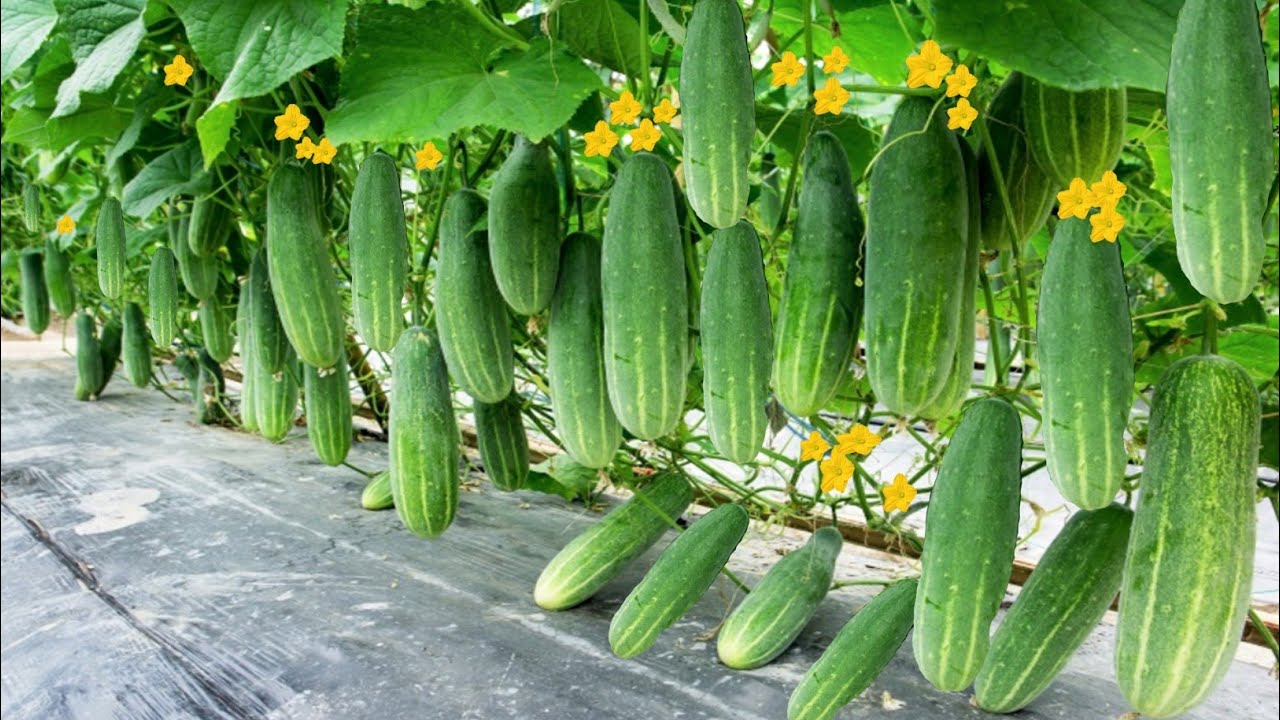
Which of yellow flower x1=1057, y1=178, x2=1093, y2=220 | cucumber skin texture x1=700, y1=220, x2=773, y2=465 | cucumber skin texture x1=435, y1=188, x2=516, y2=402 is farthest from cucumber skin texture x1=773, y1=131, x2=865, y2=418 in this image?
cucumber skin texture x1=435, y1=188, x2=516, y2=402

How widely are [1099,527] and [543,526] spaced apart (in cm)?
151

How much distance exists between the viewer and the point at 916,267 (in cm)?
93

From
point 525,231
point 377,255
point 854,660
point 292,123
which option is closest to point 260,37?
point 292,123

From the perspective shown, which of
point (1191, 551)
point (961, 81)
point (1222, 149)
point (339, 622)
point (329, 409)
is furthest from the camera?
point (329, 409)

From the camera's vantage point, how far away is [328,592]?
6.23 ft

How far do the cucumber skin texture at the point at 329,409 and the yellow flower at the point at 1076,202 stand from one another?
144 cm

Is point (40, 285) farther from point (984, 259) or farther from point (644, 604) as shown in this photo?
point (984, 259)

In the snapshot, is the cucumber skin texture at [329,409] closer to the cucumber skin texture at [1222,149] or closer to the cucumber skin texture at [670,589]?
the cucumber skin texture at [670,589]

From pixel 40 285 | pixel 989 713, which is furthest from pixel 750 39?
pixel 40 285

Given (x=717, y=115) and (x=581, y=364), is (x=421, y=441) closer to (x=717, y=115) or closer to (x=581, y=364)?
(x=581, y=364)

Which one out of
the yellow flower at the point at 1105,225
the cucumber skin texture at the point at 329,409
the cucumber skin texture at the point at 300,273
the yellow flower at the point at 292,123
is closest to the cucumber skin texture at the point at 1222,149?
the yellow flower at the point at 1105,225

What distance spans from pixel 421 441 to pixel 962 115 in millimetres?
955

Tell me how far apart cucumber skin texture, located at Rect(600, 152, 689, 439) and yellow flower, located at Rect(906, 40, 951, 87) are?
13.3 inches

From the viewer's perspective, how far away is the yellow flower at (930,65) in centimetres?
91
